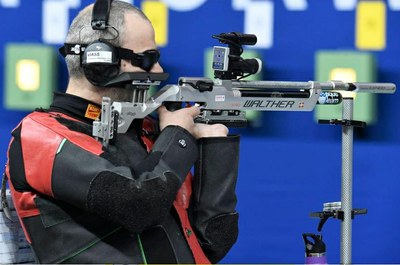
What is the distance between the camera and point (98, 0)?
2.33 m

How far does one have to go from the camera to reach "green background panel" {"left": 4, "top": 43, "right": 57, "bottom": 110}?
13.3 feet

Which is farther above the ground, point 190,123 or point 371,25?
point 371,25

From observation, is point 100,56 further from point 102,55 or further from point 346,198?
point 346,198

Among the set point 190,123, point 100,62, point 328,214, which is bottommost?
point 328,214

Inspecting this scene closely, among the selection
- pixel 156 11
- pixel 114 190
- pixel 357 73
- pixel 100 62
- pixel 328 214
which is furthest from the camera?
pixel 156 11

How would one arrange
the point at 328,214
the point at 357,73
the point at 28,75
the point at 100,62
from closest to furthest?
the point at 100,62 < the point at 328,214 < the point at 357,73 < the point at 28,75

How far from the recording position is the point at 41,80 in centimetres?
408

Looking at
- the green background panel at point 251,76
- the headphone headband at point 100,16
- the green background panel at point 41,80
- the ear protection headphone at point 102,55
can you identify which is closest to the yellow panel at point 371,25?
the green background panel at point 251,76

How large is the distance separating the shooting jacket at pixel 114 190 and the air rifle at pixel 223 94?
8 centimetres

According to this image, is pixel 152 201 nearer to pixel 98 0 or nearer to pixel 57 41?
pixel 98 0

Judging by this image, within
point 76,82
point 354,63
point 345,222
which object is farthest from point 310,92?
point 354,63

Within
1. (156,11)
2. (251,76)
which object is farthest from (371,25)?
(156,11)

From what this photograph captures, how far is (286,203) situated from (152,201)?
187cm

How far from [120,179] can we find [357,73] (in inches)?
74.7
